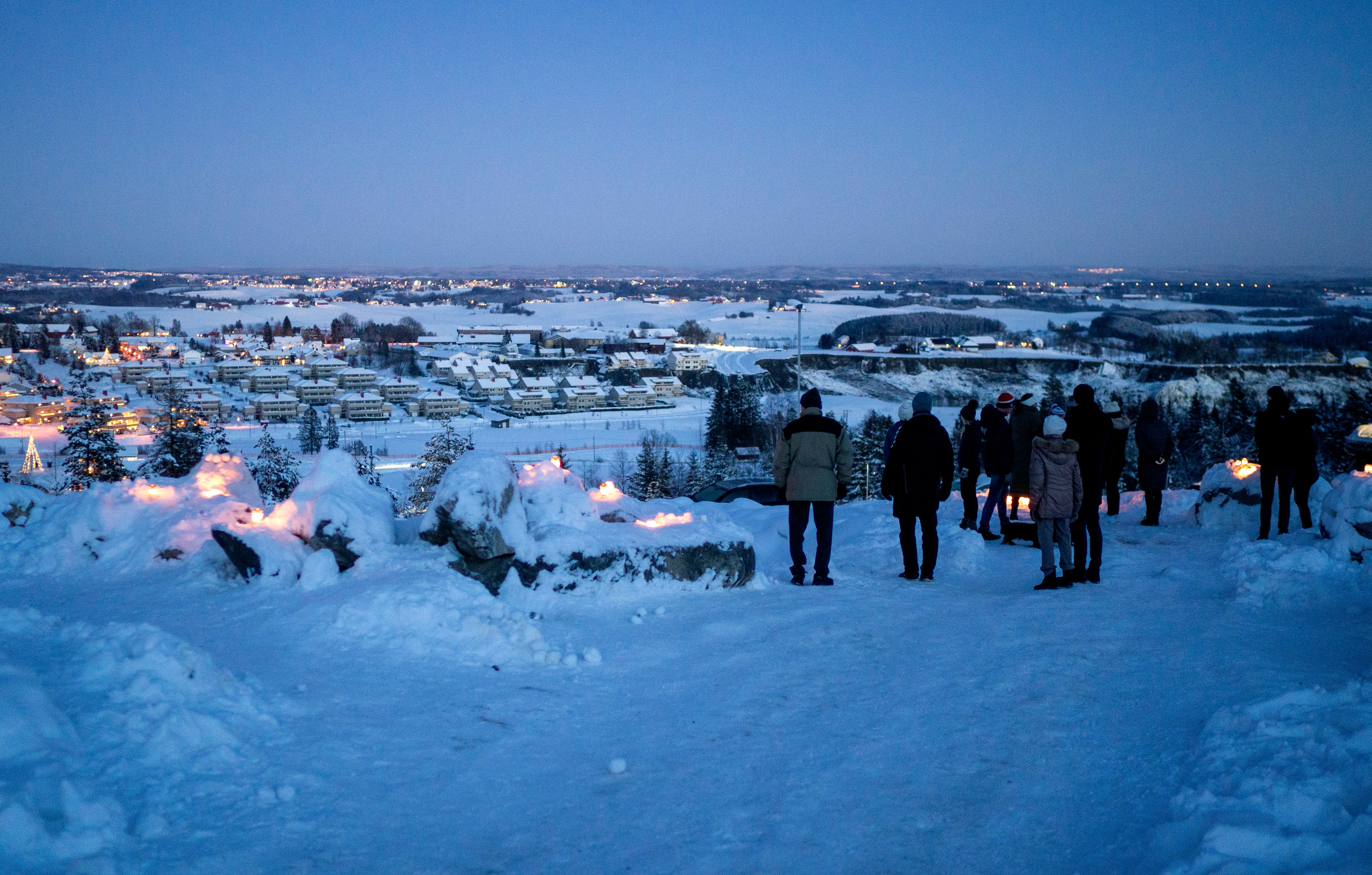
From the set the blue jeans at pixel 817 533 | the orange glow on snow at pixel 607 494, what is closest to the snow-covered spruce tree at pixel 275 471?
the orange glow on snow at pixel 607 494

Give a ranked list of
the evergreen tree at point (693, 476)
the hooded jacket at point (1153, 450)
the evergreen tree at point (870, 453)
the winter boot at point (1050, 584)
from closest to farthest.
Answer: the winter boot at point (1050, 584), the hooded jacket at point (1153, 450), the evergreen tree at point (870, 453), the evergreen tree at point (693, 476)

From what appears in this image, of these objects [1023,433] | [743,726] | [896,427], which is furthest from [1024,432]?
[743,726]

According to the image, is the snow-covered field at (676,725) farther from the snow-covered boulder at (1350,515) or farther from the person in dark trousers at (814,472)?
the person in dark trousers at (814,472)

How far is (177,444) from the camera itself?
2650cm

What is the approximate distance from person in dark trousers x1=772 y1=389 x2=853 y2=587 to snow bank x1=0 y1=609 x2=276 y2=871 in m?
4.91

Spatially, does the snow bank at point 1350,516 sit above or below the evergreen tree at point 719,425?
above

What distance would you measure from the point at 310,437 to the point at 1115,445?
4611 cm

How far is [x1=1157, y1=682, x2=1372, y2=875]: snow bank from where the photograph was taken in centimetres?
301

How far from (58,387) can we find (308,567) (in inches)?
2184

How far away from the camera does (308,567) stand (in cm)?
692

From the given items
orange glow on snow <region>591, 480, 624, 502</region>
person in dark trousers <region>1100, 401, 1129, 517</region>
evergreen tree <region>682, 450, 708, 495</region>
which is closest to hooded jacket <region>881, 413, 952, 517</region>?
orange glow on snow <region>591, 480, 624, 502</region>

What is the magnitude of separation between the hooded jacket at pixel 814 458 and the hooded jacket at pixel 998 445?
2760mm

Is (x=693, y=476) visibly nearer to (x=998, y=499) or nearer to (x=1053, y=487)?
(x=998, y=499)

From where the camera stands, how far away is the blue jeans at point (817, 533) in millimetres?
7824
